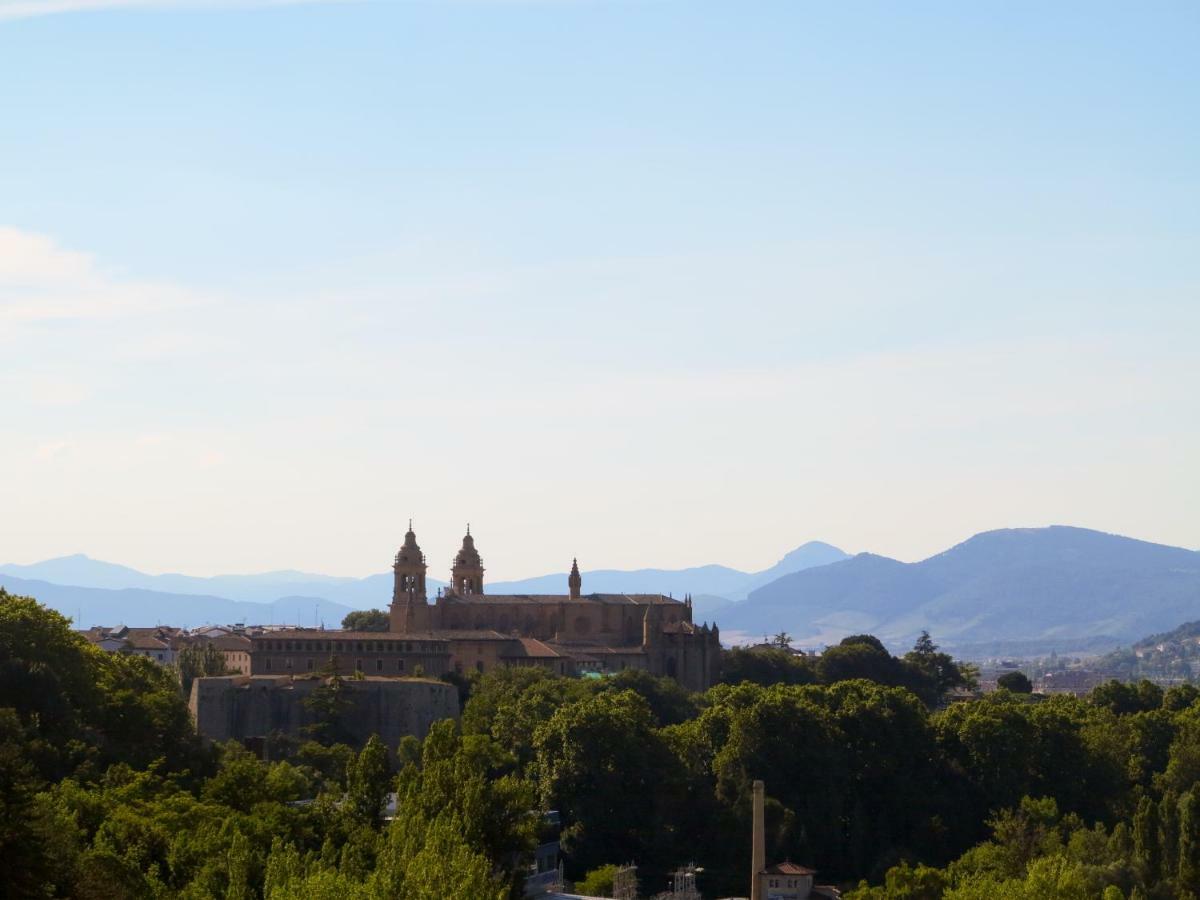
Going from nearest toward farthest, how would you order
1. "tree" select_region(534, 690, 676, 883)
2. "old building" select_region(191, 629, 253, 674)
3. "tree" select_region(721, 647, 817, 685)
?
"tree" select_region(534, 690, 676, 883) < "old building" select_region(191, 629, 253, 674) < "tree" select_region(721, 647, 817, 685)

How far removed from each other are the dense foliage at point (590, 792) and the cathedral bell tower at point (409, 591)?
28.4 meters

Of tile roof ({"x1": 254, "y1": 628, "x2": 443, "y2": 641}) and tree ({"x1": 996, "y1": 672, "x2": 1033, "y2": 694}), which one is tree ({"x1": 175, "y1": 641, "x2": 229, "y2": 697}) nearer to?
tile roof ({"x1": 254, "y1": 628, "x2": 443, "y2": 641})

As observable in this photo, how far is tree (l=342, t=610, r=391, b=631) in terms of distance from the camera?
148 metres

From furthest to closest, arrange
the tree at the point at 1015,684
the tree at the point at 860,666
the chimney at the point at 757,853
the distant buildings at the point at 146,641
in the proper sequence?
the tree at the point at 1015,684 → the distant buildings at the point at 146,641 → the tree at the point at 860,666 → the chimney at the point at 757,853

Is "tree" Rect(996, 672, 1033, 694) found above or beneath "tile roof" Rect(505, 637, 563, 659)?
beneath

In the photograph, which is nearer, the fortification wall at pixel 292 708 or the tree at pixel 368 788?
the tree at pixel 368 788

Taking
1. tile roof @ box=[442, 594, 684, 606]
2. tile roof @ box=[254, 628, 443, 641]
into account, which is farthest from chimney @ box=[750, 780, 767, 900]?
tile roof @ box=[442, 594, 684, 606]

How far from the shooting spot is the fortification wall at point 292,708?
4050 inches

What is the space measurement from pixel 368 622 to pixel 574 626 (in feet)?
53.2

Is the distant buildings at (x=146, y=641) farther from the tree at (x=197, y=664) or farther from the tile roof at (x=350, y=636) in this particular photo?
the tile roof at (x=350, y=636)

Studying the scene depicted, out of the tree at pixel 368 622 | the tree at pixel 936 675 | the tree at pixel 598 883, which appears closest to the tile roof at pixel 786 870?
the tree at pixel 598 883

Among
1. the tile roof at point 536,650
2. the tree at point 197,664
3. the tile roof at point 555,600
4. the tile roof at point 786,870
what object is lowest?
the tile roof at point 786,870

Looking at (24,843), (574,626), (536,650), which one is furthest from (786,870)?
(574,626)

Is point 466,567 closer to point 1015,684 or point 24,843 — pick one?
point 1015,684
